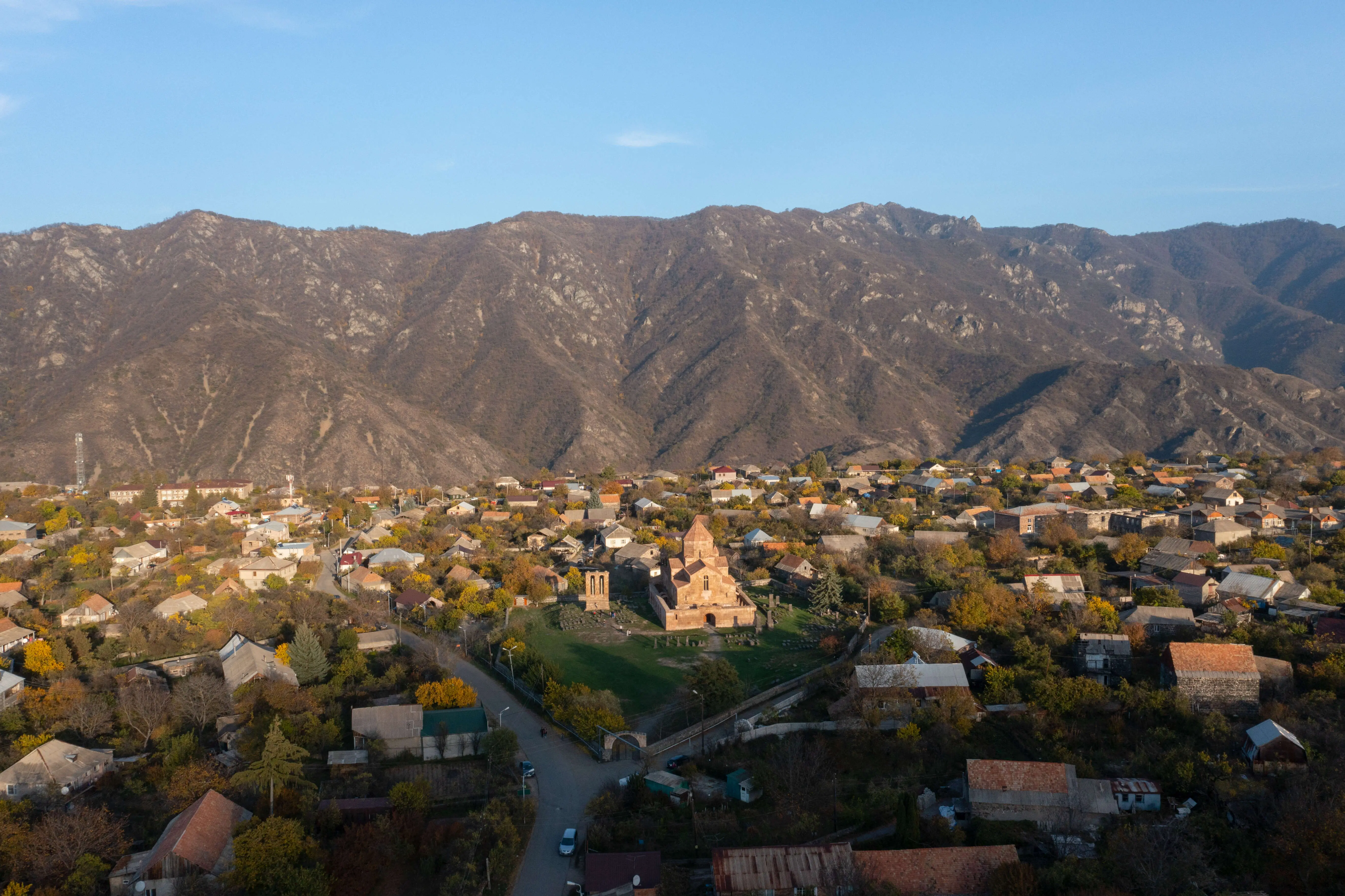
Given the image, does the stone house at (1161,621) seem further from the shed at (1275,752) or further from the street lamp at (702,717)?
the street lamp at (702,717)

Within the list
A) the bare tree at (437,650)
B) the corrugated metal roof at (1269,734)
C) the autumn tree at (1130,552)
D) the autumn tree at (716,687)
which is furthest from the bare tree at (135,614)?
the autumn tree at (1130,552)

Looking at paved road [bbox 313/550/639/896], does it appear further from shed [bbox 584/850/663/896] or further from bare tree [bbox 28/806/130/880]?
bare tree [bbox 28/806/130/880]

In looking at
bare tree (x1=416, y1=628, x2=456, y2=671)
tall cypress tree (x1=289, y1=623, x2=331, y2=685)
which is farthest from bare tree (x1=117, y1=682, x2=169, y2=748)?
bare tree (x1=416, y1=628, x2=456, y2=671)

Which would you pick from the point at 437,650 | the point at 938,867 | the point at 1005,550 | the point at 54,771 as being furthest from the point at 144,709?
the point at 1005,550

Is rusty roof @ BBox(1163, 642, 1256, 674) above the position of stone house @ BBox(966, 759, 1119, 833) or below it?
above

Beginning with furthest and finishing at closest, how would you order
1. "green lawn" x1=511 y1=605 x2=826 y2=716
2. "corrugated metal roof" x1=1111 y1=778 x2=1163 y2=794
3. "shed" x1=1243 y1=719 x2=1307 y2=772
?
1. "green lawn" x1=511 y1=605 x2=826 y2=716
2. "shed" x1=1243 y1=719 x2=1307 y2=772
3. "corrugated metal roof" x1=1111 y1=778 x2=1163 y2=794

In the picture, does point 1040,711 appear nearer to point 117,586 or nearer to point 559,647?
point 559,647
